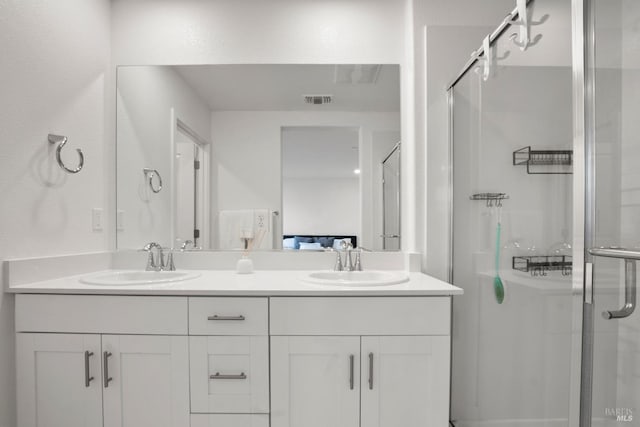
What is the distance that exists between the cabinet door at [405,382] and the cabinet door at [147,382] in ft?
2.31

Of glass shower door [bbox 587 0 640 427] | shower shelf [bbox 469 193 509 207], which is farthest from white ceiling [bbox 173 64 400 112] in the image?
glass shower door [bbox 587 0 640 427]

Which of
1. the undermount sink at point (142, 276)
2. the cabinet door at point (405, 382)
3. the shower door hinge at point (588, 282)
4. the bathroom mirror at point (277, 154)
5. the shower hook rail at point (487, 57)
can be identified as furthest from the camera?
the bathroom mirror at point (277, 154)

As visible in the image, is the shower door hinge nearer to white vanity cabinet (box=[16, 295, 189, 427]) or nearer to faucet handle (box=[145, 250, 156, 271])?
white vanity cabinet (box=[16, 295, 189, 427])

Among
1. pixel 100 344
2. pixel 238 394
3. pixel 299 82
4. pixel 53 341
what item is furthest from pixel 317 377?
pixel 299 82

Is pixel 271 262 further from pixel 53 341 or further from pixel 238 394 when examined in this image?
pixel 53 341

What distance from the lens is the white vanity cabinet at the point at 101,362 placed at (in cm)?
131

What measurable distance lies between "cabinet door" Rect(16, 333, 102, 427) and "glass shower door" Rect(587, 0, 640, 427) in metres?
1.71

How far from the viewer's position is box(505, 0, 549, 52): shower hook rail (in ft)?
3.88

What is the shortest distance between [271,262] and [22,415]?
1.17 meters

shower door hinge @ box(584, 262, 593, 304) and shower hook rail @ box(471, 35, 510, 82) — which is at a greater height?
shower hook rail @ box(471, 35, 510, 82)

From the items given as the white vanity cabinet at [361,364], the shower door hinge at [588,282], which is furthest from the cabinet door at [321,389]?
the shower door hinge at [588,282]

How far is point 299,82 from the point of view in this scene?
6.17ft

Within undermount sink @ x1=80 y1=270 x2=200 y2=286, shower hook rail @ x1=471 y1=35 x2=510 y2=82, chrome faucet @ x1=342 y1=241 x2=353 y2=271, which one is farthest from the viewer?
chrome faucet @ x1=342 y1=241 x2=353 y2=271

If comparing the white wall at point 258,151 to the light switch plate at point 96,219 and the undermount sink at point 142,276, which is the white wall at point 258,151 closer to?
the undermount sink at point 142,276
